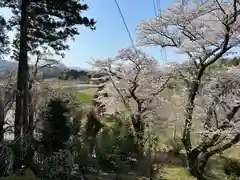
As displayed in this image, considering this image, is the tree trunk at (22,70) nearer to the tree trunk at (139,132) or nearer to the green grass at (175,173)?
the tree trunk at (139,132)

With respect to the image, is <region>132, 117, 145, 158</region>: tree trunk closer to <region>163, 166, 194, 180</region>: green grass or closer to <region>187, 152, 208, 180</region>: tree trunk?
<region>163, 166, 194, 180</region>: green grass

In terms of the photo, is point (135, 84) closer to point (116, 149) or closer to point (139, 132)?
point (139, 132)

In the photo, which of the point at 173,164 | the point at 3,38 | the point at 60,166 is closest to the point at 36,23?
the point at 3,38

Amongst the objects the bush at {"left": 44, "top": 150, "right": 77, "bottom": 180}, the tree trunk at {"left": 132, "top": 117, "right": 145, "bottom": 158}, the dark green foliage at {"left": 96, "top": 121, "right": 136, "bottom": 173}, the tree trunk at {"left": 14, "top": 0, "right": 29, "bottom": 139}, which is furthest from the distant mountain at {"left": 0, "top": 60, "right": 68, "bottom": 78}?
the bush at {"left": 44, "top": 150, "right": 77, "bottom": 180}

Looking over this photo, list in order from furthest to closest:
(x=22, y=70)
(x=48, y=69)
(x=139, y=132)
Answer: (x=48, y=69)
(x=139, y=132)
(x=22, y=70)

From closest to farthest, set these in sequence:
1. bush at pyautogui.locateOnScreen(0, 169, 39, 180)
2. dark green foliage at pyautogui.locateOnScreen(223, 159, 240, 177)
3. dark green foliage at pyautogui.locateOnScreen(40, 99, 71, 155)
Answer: bush at pyautogui.locateOnScreen(0, 169, 39, 180) < dark green foliage at pyautogui.locateOnScreen(40, 99, 71, 155) < dark green foliage at pyautogui.locateOnScreen(223, 159, 240, 177)

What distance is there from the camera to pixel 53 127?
9.04 metres

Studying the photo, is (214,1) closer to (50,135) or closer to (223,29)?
(223,29)

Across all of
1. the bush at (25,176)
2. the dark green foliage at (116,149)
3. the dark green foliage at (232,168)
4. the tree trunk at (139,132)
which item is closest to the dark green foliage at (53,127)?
the bush at (25,176)

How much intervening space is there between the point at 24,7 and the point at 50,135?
4207 millimetres

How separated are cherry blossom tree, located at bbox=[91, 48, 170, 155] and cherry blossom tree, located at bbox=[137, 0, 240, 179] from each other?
2.98 m

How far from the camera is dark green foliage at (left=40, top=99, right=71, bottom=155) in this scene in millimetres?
8992

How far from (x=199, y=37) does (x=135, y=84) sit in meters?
5.26

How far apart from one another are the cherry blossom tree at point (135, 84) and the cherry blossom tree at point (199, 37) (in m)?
2.98
